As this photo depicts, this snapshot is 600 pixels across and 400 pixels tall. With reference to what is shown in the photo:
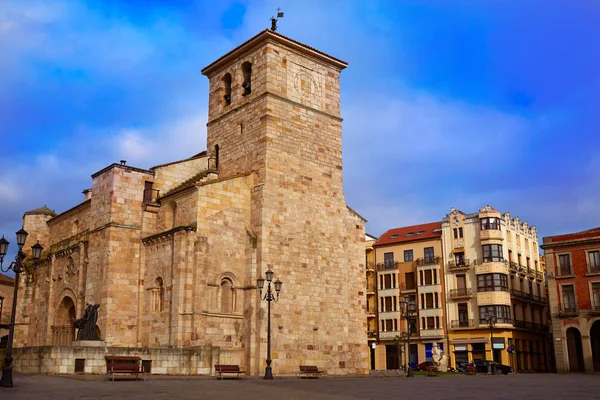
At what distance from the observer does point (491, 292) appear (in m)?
51.8

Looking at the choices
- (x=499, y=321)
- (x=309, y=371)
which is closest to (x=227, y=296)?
(x=309, y=371)

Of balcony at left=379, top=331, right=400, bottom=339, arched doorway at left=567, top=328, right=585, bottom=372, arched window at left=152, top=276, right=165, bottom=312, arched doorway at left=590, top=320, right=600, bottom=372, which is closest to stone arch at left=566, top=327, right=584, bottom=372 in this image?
arched doorway at left=567, top=328, right=585, bottom=372

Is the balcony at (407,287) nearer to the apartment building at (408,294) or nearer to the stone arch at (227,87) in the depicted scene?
the apartment building at (408,294)

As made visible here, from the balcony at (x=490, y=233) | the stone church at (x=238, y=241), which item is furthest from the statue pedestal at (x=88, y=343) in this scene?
the balcony at (x=490, y=233)

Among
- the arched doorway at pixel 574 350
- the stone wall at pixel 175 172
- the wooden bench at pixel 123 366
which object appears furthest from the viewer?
the arched doorway at pixel 574 350

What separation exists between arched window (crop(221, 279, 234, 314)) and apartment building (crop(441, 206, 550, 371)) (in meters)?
29.1

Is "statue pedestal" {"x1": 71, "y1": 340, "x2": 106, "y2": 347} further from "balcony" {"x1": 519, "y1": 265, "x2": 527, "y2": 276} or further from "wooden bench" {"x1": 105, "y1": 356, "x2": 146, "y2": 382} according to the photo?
"balcony" {"x1": 519, "y1": 265, "x2": 527, "y2": 276}

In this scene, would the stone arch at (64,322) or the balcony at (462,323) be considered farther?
the balcony at (462,323)

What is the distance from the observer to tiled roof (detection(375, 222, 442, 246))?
2292 inches

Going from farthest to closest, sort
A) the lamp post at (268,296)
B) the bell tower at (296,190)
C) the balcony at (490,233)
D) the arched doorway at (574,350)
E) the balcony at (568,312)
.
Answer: the balcony at (490,233), the arched doorway at (574,350), the balcony at (568,312), the bell tower at (296,190), the lamp post at (268,296)

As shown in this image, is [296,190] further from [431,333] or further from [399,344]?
[399,344]

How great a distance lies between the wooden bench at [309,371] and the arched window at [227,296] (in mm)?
4222

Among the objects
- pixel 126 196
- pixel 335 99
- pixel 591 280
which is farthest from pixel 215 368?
pixel 591 280

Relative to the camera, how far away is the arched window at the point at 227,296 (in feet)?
93.6
